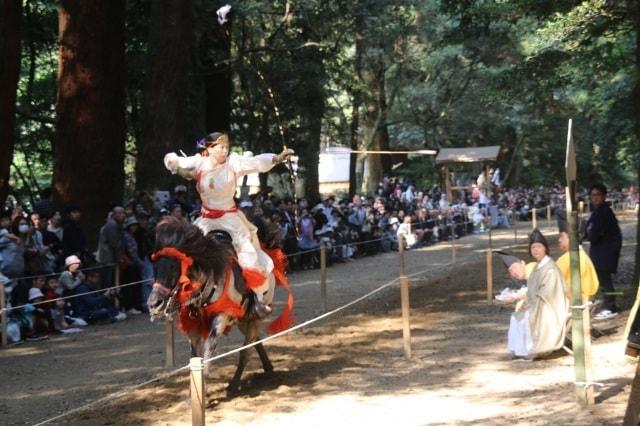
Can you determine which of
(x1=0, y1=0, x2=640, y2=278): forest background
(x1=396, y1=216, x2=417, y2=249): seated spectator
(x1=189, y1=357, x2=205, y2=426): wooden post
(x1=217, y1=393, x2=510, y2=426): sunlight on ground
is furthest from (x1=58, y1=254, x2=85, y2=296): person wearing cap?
(x1=396, y1=216, x2=417, y2=249): seated spectator

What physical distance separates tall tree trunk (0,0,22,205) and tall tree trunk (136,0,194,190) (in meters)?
3.62

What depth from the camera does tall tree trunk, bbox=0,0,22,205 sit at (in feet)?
46.8

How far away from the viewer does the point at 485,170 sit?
34438 millimetres

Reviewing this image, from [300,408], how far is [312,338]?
4228 millimetres

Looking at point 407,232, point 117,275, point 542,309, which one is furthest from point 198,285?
point 407,232

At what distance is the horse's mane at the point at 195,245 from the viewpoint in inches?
324

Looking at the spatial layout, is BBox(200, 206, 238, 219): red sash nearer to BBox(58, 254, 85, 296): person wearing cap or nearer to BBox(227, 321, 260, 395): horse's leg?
BBox(227, 321, 260, 395): horse's leg

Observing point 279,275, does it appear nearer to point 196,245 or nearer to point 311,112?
point 196,245

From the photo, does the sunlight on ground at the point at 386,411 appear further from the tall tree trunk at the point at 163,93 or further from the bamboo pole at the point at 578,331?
the tall tree trunk at the point at 163,93

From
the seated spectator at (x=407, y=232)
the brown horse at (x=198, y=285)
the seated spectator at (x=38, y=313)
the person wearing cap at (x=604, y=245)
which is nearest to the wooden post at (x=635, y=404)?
the brown horse at (x=198, y=285)

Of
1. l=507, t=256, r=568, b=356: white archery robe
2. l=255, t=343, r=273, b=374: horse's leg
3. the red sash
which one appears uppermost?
the red sash

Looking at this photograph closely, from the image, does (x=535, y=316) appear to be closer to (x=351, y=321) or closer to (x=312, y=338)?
(x=312, y=338)

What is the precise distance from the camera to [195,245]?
832 centimetres

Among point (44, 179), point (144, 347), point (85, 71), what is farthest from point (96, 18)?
point (44, 179)
